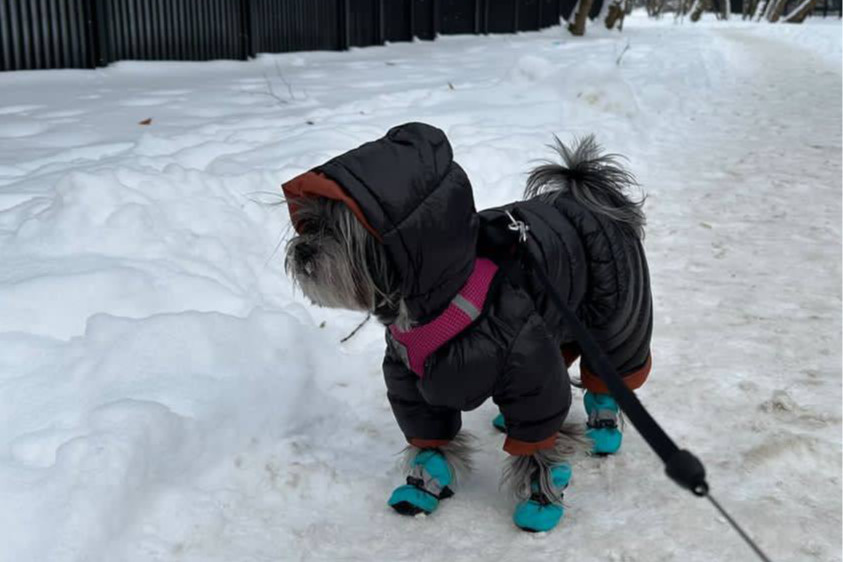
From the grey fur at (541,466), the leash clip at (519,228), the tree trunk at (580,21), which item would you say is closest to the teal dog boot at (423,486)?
the grey fur at (541,466)

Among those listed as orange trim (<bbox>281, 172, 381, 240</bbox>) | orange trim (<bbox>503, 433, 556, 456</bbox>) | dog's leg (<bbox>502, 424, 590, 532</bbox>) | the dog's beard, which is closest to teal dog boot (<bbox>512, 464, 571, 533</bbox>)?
dog's leg (<bbox>502, 424, 590, 532</bbox>)

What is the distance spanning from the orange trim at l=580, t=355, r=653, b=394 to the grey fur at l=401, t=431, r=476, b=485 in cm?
52

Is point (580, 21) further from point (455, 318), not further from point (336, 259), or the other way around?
point (336, 259)

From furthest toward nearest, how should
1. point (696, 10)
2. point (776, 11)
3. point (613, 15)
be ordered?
point (696, 10) → point (776, 11) → point (613, 15)

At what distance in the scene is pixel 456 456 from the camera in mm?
2760

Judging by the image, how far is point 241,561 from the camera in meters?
2.38

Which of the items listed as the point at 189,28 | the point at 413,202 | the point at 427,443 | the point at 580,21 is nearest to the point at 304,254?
the point at 413,202

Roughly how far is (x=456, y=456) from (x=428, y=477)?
5.8 inches

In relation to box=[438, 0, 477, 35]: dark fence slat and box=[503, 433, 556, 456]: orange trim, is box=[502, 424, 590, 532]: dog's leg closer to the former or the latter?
box=[503, 433, 556, 456]: orange trim

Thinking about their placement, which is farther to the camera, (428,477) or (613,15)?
(613,15)

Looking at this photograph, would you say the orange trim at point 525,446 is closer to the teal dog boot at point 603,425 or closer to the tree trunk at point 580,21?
the teal dog boot at point 603,425

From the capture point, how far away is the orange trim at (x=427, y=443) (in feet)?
8.77

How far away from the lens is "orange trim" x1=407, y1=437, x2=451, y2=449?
8.77ft

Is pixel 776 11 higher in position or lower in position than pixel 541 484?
higher
